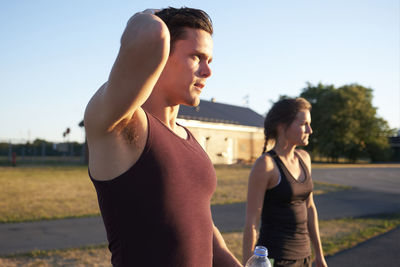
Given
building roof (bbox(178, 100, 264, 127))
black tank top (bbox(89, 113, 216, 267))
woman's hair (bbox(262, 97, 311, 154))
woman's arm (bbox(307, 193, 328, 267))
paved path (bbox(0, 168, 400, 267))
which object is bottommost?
paved path (bbox(0, 168, 400, 267))

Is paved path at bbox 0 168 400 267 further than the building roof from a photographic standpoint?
No

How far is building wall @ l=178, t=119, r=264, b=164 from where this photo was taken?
95.1 ft

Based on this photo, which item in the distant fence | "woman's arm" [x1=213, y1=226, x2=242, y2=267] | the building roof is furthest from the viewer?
the distant fence

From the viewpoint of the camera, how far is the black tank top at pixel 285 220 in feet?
9.02

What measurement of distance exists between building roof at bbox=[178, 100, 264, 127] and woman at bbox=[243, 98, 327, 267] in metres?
24.4

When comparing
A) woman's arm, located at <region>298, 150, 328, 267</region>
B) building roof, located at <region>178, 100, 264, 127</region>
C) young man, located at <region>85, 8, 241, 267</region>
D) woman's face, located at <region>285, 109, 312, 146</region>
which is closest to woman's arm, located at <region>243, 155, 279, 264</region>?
woman's face, located at <region>285, 109, 312, 146</region>

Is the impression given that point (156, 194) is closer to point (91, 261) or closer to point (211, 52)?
point (211, 52)

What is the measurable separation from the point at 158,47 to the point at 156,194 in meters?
0.54

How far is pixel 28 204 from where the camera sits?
9742 millimetres

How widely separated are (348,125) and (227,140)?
20.3m

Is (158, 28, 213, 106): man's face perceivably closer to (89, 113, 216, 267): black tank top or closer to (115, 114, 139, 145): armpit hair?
(89, 113, 216, 267): black tank top

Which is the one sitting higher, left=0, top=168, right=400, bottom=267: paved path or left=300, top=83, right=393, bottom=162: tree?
left=300, top=83, right=393, bottom=162: tree

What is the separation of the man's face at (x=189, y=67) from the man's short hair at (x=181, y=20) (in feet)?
0.07

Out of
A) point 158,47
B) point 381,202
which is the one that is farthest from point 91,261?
point 381,202
